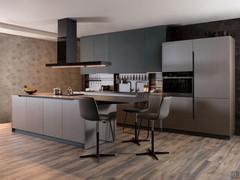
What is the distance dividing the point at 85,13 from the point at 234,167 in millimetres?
3853

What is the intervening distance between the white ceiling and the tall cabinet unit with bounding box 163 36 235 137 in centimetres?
57

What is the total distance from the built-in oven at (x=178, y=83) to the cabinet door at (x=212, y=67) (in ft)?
0.43

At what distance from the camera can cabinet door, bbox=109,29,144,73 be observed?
20.1ft

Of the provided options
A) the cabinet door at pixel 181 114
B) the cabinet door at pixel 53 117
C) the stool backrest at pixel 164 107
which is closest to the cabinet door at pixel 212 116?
the cabinet door at pixel 181 114

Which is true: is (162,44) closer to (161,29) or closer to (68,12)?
(161,29)

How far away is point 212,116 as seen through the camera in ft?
16.1

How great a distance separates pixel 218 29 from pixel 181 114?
216cm

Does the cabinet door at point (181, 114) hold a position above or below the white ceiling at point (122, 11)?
below

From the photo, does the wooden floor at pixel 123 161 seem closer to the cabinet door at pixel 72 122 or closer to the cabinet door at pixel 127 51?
the cabinet door at pixel 72 122

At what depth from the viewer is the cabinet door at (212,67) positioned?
4.73 m

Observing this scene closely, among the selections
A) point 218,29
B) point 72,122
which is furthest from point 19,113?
point 218,29

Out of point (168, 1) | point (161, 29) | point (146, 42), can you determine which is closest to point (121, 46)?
point (146, 42)

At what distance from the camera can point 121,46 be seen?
651 centimetres

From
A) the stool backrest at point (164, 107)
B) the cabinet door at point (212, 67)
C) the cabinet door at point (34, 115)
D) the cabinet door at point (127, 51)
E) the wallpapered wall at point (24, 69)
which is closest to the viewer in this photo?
the stool backrest at point (164, 107)
